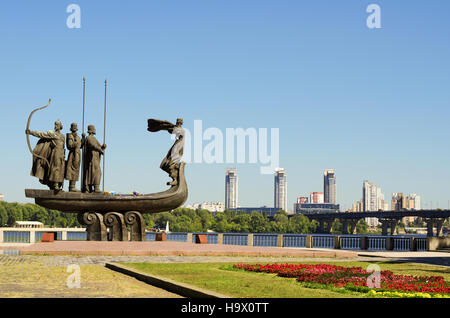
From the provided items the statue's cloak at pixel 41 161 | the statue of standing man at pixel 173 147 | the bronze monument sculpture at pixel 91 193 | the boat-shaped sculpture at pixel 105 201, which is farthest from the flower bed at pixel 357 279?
the statue's cloak at pixel 41 161

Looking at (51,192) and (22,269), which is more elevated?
(51,192)

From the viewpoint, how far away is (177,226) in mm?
130250

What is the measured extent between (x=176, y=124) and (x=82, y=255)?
969cm

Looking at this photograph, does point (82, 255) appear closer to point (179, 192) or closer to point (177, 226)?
point (179, 192)

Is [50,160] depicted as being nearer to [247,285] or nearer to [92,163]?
[92,163]

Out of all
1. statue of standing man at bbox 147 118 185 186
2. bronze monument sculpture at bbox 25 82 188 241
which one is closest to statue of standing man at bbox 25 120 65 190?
bronze monument sculpture at bbox 25 82 188 241

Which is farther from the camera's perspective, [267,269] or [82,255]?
[82,255]

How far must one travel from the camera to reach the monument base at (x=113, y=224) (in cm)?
2581

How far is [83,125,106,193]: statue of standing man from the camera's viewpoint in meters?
26.1

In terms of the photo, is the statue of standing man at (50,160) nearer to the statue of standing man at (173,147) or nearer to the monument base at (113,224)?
the monument base at (113,224)

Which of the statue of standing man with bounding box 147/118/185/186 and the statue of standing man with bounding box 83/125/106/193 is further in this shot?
the statue of standing man with bounding box 147/118/185/186

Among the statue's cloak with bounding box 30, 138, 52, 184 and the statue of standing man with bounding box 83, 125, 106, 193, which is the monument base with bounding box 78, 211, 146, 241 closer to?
the statue of standing man with bounding box 83, 125, 106, 193
